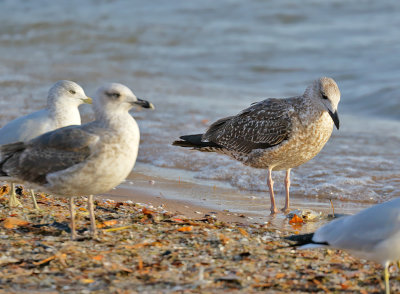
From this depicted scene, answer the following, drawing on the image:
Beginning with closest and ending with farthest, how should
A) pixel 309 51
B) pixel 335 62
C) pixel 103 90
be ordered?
pixel 103 90, pixel 335 62, pixel 309 51

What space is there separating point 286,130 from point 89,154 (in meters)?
2.71

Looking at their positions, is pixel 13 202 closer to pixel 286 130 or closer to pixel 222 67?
pixel 286 130

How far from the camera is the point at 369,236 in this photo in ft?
14.3

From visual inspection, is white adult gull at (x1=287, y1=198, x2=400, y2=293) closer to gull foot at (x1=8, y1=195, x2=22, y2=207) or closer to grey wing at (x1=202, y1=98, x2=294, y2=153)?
grey wing at (x1=202, y1=98, x2=294, y2=153)

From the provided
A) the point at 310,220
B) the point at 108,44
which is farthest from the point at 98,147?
the point at 108,44

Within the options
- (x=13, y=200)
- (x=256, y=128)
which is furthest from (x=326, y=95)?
(x=13, y=200)

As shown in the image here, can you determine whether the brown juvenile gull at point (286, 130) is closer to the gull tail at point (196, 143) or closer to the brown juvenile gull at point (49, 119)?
the gull tail at point (196, 143)

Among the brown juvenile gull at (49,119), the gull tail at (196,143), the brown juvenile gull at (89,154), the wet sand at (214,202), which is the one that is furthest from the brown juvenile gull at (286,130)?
the brown juvenile gull at (89,154)

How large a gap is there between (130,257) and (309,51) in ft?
44.7

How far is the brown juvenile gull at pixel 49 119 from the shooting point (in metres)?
5.62

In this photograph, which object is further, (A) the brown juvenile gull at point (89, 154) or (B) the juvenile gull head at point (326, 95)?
(B) the juvenile gull head at point (326, 95)

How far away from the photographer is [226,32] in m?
20.3

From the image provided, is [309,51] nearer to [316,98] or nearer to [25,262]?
[316,98]

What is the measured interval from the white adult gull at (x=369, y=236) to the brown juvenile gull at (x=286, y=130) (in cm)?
204
